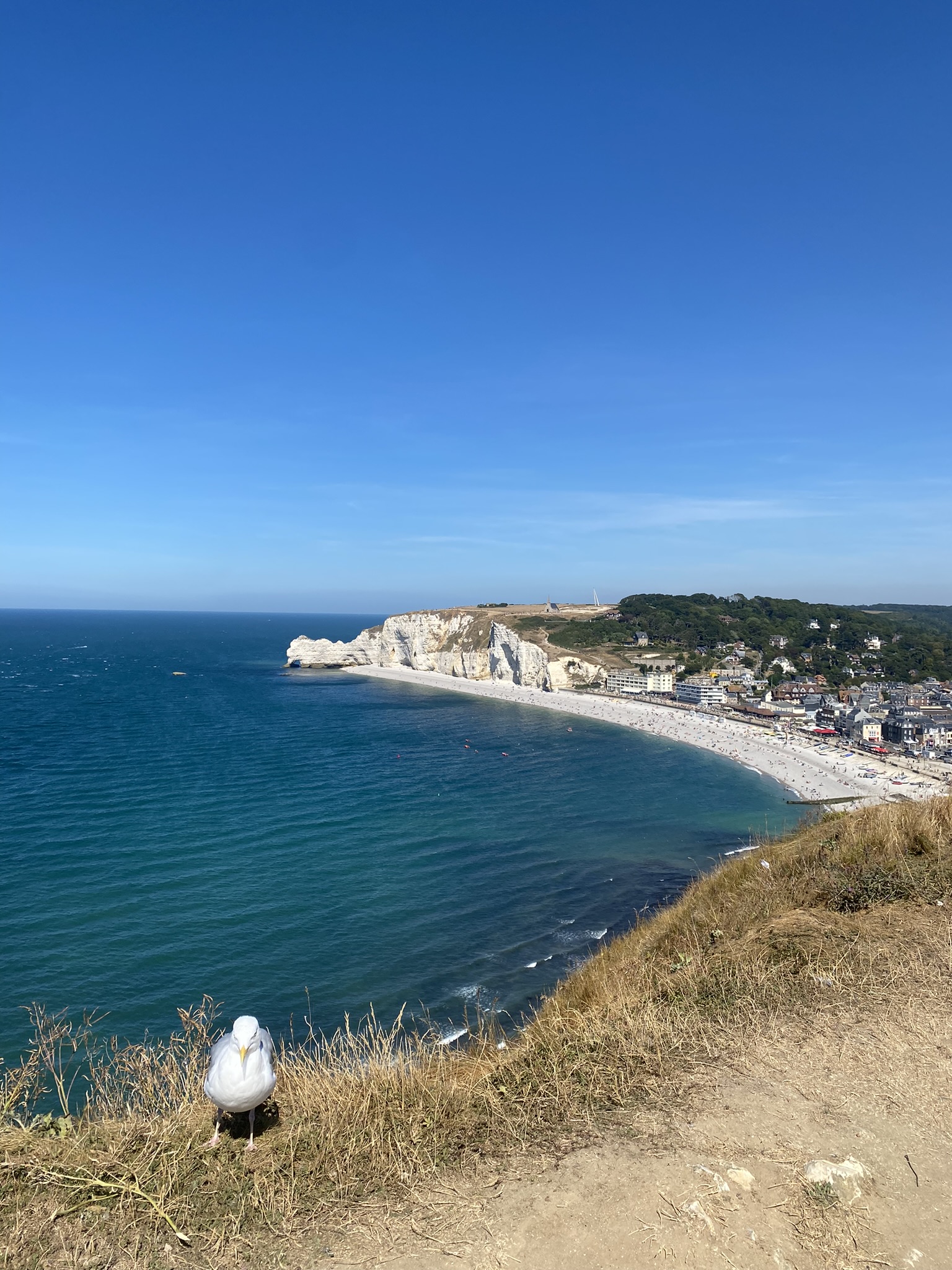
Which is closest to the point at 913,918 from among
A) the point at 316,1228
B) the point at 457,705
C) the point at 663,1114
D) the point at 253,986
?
the point at 663,1114

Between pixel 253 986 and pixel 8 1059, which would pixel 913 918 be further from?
pixel 8 1059

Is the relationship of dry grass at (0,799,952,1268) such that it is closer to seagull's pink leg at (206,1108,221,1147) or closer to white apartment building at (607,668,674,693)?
seagull's pink leg at (206,1108,221,1147)

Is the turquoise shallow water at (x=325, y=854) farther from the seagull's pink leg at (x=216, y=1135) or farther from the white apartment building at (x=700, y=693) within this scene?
the white apartment building at (x=700, y=693)

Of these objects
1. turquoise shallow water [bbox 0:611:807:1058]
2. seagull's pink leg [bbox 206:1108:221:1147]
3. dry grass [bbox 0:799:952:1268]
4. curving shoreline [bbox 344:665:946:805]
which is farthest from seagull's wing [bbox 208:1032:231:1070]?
curving shoreline [bbox 344:665:946:805]

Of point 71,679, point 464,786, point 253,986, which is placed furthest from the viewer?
point 71,679

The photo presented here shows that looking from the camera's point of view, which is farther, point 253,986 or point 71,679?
point 71,679

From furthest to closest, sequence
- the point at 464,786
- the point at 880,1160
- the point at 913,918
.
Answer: the point at 464,786 < the point at 913,918 < the point at 880,1160

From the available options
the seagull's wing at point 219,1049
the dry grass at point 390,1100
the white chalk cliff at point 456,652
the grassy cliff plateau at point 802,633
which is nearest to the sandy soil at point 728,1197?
the dry grass at point 390,1100
